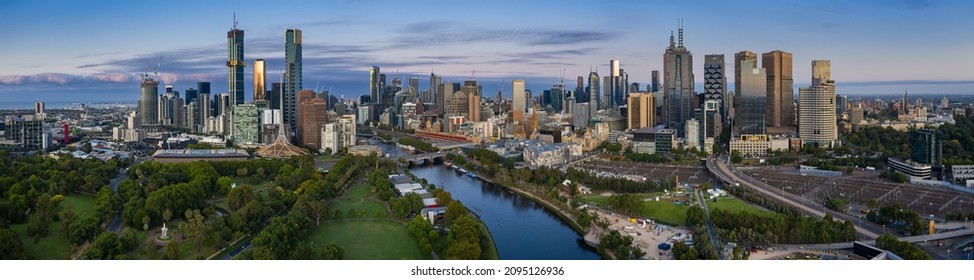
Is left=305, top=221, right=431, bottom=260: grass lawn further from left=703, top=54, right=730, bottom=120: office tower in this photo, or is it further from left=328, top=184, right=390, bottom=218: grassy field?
left=703, top=54, right=730, bottom=120: office tower

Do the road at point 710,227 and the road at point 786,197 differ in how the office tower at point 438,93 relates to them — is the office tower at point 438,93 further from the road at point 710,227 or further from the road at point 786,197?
the road at point 710,227

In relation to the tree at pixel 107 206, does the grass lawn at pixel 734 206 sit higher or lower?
lower

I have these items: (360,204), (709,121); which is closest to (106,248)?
(360,204)

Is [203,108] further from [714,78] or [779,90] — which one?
[779,90]

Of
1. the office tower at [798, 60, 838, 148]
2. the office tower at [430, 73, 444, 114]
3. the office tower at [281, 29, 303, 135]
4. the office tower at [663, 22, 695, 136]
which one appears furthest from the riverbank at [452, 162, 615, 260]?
the office tower at [430, 73, 444, 114]

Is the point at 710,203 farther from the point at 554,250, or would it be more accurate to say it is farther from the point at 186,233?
the point at 186,233

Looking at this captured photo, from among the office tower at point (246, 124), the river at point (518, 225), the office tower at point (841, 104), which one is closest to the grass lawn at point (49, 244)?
the river at point (518, 225)
